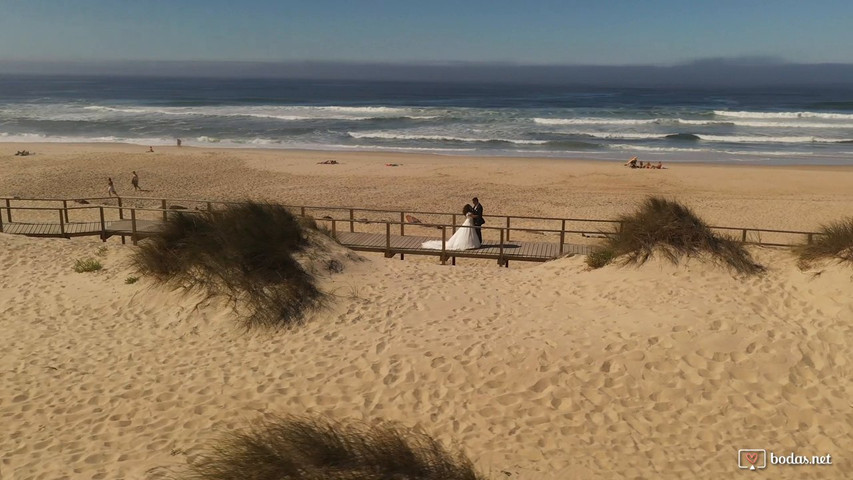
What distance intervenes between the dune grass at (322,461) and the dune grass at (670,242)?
626 centimetres

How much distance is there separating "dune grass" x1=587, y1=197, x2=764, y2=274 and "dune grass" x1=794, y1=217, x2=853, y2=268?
2.20ft

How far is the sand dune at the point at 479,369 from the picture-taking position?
641 cm

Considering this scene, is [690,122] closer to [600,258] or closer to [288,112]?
[288,112]

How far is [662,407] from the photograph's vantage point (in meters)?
7.16

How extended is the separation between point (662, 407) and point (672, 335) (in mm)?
1546

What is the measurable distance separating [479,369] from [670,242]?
4376 millimetres

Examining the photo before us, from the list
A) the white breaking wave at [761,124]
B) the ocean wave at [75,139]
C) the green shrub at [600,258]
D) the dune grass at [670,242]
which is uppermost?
the white breaking wave at [761,124]

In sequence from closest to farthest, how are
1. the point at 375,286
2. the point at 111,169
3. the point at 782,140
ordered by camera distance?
1. the point at 375,286
2. the point at 111,169
3. the point at 782,140

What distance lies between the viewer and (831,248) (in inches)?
388

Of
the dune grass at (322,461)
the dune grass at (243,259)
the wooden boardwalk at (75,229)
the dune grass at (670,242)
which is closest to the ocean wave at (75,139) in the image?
the wooden boardwalk at (75,229)

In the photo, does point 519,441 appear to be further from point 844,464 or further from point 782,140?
point 782,140

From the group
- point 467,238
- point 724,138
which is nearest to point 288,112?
point 724,138

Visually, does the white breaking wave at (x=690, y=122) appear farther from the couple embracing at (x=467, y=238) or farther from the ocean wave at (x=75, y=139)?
the couple embracing at (x=467, y=238)

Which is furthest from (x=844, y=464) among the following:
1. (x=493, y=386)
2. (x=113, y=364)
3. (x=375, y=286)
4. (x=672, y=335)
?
(x=113, y=364)
